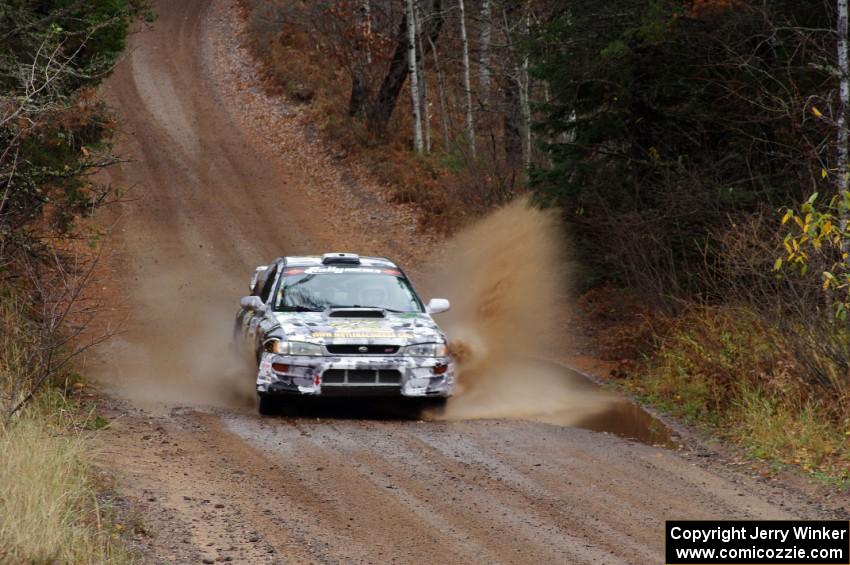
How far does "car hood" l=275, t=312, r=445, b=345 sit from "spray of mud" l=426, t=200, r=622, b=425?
98 centimetres

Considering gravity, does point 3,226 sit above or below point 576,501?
above

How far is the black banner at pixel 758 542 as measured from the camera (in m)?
6.89

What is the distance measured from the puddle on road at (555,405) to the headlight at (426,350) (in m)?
0.74

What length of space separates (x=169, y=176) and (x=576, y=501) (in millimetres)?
22888

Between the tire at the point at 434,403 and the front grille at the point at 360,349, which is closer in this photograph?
the front grille at the point at 360,349

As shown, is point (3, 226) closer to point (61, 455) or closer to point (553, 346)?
point (61, 455)

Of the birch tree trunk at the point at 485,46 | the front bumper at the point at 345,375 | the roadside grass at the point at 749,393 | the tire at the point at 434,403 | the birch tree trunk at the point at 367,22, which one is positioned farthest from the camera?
the birch tree trunk at the point at 367,22

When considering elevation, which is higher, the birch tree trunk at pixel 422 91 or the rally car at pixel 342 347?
the birch tree trunk at pixel 422 91

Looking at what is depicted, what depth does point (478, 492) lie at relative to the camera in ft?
27.5

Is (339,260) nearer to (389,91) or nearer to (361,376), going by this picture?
(361,376)

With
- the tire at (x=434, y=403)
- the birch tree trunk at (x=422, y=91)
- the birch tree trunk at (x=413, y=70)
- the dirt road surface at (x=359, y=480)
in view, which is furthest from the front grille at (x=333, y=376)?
the birch tree trunk at (x=422, y=91)

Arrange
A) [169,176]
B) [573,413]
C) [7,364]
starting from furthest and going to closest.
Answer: [169,176] → [573,413] → [7,364]

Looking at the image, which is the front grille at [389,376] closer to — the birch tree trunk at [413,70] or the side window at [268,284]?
the side window at [268,284]

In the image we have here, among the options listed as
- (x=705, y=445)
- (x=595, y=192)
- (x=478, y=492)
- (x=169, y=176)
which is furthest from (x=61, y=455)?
(x=169, y=176)
